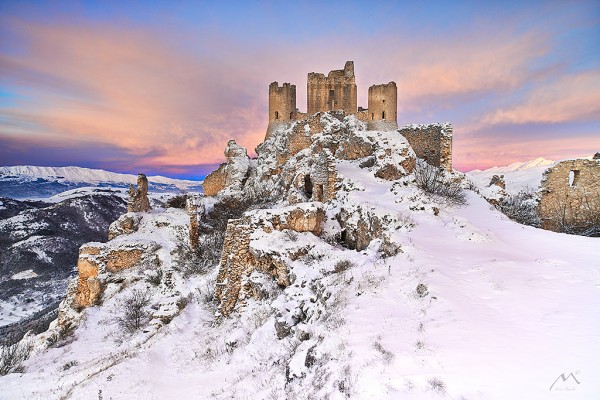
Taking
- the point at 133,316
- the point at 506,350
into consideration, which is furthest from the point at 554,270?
the point at 133,316

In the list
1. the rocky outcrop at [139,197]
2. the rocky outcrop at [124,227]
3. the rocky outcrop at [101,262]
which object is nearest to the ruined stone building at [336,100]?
the rocky outcrop at [139,197]

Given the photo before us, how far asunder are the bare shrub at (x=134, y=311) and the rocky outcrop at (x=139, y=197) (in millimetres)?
9383

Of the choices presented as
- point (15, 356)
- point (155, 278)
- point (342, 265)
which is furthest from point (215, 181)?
point (342, 265)

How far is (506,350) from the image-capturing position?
431 cm

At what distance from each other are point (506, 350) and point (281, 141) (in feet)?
83.1

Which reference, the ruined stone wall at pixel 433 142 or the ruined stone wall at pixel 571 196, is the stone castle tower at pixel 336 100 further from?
the ruined stone wall at pixel 571 196

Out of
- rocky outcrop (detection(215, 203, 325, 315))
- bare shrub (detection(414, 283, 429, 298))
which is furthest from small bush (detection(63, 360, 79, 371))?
bare shrub (detection(414, 283, 429, 298))

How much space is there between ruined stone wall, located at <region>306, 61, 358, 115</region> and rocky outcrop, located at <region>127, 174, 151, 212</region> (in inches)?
662

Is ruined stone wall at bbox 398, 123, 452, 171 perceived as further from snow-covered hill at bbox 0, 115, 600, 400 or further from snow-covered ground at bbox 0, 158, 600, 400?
snow-covered ground at bbox 0, 158, 600, 400

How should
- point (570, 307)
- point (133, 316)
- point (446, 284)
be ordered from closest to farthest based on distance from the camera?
1. point (570, 307)
2. point (446, 284)
3. point (133, 316)

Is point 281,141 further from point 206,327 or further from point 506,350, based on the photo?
point 506,350

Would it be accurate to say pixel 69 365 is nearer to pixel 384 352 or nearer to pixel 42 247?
pixel 384 352

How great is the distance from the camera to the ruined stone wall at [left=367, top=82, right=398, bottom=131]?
97.9 feet

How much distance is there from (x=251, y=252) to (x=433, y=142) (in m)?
15.9
